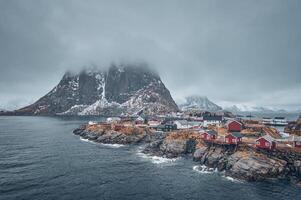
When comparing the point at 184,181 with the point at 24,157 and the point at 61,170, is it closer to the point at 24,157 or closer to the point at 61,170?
the point at 61,170

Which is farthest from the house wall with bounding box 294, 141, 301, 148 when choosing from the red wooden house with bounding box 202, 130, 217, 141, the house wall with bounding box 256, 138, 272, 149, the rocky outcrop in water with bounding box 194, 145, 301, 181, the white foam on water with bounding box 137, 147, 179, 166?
the white foam on water with bounding box 137, 147, 179, 166

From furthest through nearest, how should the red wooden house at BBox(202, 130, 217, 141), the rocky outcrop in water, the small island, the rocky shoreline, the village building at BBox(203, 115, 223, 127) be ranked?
1. the village building at BBox(203, 115, 223, 127)
2. the red wooden house at BBox(202, 130, 217, 141)
3. the small island
4. the rocky shoreline
5. the rocky outcrop in water

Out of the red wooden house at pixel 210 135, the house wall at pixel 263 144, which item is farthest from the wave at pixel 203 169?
the house wall at pixel 263 144

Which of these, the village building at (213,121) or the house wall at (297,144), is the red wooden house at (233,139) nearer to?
the house wall at (297,144)

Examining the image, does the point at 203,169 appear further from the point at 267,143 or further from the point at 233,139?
the point at 267,143

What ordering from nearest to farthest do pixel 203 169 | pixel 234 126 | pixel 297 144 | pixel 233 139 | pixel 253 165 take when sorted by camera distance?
pixel 253 165
pixel 203 169
pixel 297 144
pixel 233 139
pixel 234 126

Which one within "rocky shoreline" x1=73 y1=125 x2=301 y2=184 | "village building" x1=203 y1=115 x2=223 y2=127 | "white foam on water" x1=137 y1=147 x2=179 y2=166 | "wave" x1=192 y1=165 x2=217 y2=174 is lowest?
"wave" x1=192 y1=165 x2=217 y2=174

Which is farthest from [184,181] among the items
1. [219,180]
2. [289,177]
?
[289,177]

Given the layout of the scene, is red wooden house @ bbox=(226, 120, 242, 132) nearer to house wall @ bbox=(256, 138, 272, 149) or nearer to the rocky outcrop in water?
the rocky outcrop in water

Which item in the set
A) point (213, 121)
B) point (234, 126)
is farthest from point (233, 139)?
point (213, 121)
